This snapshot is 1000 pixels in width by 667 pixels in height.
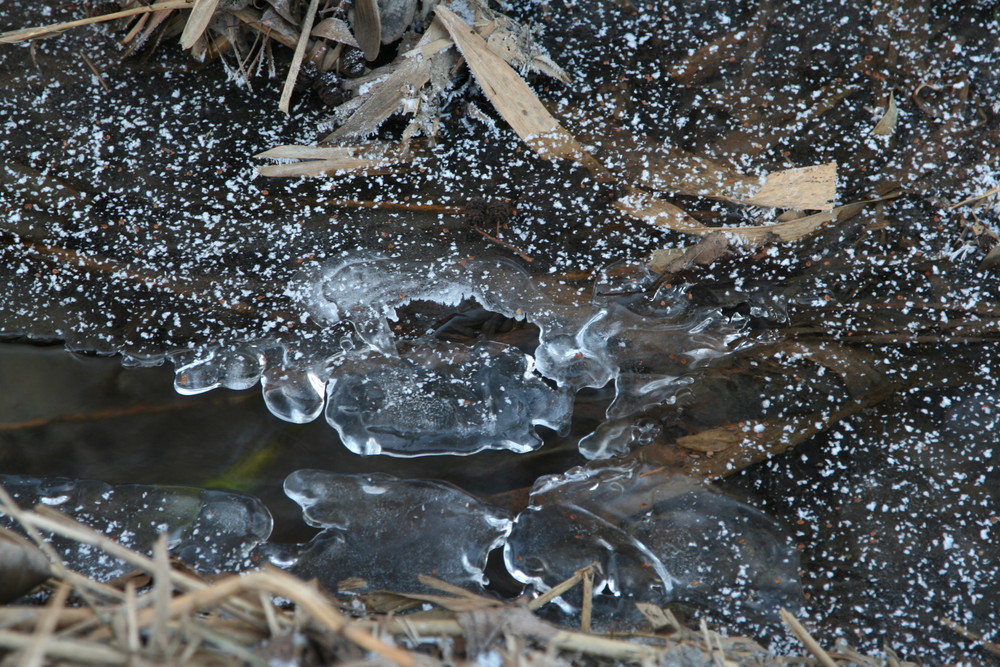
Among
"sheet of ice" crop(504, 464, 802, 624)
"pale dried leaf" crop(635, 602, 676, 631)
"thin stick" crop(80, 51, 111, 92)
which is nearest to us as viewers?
"pale dried leaf" crop(635, 602, 676, 631)

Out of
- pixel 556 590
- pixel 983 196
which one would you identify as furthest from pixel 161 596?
pixel 983 196

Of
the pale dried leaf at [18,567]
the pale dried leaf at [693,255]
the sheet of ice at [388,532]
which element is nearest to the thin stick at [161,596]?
the pale dried leaf at [18,567]

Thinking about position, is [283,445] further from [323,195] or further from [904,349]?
[904,349]

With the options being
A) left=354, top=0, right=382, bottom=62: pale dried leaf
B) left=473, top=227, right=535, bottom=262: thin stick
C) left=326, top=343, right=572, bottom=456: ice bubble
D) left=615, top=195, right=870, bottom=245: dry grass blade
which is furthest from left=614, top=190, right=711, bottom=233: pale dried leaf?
left=354, top=0, right=382, bottom=62: pale dried leaf

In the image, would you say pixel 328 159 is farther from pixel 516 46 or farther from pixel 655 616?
pixel 655 616

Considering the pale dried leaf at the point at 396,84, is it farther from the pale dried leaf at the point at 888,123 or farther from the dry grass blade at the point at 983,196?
the dry grass blade at the point at 983,196

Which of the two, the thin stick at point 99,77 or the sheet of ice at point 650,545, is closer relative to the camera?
the sheet of ice at point 650,545

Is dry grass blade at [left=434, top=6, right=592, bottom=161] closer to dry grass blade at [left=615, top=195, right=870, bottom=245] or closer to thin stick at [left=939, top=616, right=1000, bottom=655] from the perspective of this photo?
dry grass blade at [left=615, top=195, right=870, bottom=245]

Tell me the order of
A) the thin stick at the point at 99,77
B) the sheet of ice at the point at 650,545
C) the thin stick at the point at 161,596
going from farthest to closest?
the thin stick at the point at 99,77 → the sheet of ice at the point at 650,545 → the thin stick at the point at 161,596
